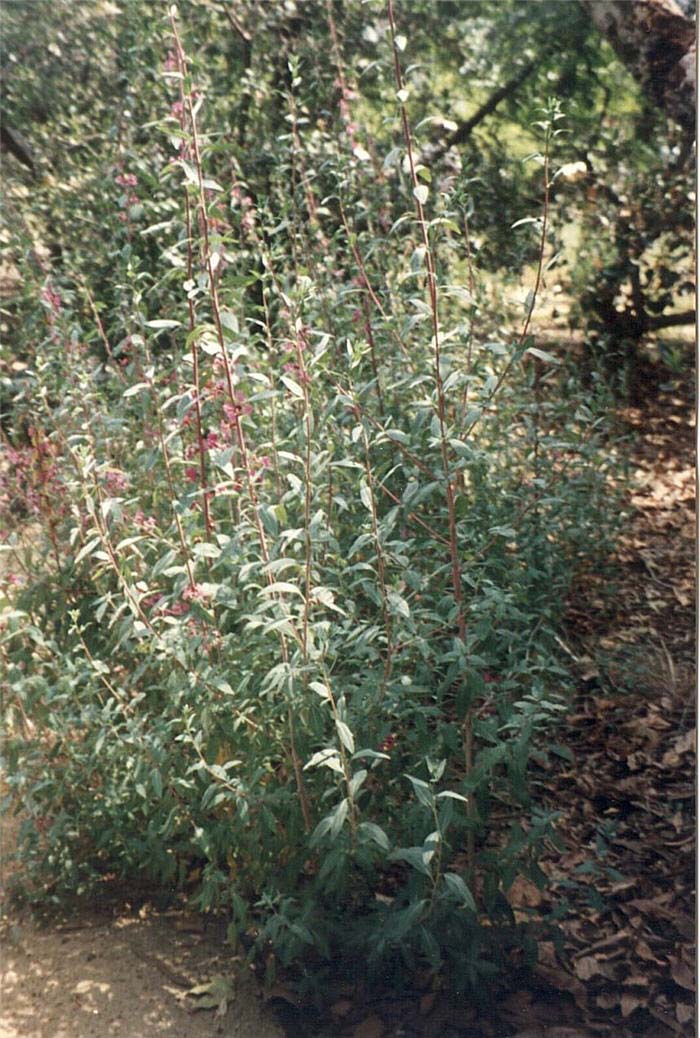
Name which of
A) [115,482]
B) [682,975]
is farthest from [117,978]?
[682,975]

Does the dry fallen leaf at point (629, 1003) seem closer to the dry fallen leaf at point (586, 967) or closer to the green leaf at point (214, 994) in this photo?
the dry fallen leaf at point (586, 967)

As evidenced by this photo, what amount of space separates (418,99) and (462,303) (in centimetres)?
94

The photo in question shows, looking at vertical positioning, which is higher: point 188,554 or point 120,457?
point 120,457

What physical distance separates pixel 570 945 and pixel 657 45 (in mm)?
2785

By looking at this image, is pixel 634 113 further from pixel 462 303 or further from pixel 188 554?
pixel 188 554

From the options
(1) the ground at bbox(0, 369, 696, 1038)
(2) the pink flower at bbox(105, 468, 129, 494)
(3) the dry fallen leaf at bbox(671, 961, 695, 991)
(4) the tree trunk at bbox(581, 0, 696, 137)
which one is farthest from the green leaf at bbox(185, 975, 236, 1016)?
(4) the tree trunk at bbox(581, 0, 696, 137)

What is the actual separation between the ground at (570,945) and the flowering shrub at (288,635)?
9 centimetres

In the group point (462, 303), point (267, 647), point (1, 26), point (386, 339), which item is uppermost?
point (1, 26)

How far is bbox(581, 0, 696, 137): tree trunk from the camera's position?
3.41m

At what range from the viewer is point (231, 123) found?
4277mm

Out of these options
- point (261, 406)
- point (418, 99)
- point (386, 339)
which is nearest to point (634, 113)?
point (418, 99)

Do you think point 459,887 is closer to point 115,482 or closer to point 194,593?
point 194,593

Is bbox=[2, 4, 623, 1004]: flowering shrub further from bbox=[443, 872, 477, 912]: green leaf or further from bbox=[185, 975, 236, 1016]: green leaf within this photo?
bbox=[185, 975, 236, 1016]: green leaf

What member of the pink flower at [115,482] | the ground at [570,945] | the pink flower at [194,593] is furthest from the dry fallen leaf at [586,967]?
the pink flower at [115,482]
